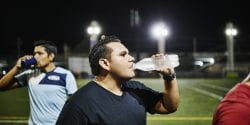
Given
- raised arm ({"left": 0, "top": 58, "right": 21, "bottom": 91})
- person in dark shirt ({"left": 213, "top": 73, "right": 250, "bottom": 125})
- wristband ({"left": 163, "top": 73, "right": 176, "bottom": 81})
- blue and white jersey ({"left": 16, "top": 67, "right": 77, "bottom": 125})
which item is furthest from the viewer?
blue and white jersey ({"left": 16, "top": 67, "right": 77, "bottom": 125})

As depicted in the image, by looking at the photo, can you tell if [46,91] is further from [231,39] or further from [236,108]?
[231,39]

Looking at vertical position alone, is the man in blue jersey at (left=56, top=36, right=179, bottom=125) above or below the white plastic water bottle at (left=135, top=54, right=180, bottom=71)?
below

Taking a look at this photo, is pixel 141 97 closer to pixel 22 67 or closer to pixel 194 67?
pixel 22 67

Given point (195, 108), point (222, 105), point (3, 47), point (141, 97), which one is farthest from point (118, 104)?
point (3, 47)

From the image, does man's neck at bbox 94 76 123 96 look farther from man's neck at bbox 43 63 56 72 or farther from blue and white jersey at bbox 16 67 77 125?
man's neck at bbox 43 63 56 72

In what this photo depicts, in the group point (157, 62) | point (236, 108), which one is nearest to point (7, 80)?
point (157, 62)

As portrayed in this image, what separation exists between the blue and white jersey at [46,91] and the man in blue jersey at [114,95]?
246 cm

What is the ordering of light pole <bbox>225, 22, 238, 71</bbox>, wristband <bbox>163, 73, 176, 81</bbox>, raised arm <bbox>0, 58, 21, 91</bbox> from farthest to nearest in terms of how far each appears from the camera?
light pole <bbox>225, 22, 238, 71</bbox>
raised arm <bbox>0, 58, 21, 91</bbox>
wristband <bbox>163, 73, 176, 81</bbox>

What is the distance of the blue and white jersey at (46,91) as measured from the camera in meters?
5.91

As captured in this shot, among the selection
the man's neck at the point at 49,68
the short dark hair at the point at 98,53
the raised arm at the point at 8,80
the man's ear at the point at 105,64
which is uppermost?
the short dark hair at the point at 98,53

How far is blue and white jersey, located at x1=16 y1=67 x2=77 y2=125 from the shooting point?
19.4 ft

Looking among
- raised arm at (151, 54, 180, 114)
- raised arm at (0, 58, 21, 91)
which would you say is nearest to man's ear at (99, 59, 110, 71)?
raised arm at (151, 54, 180, 114)

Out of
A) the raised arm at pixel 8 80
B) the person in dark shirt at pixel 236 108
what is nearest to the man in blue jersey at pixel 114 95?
the person in dark shirt at pixel 236 108

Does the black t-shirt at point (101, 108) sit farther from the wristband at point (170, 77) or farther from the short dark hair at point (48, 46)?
the short dark hair at point (48, 46)
